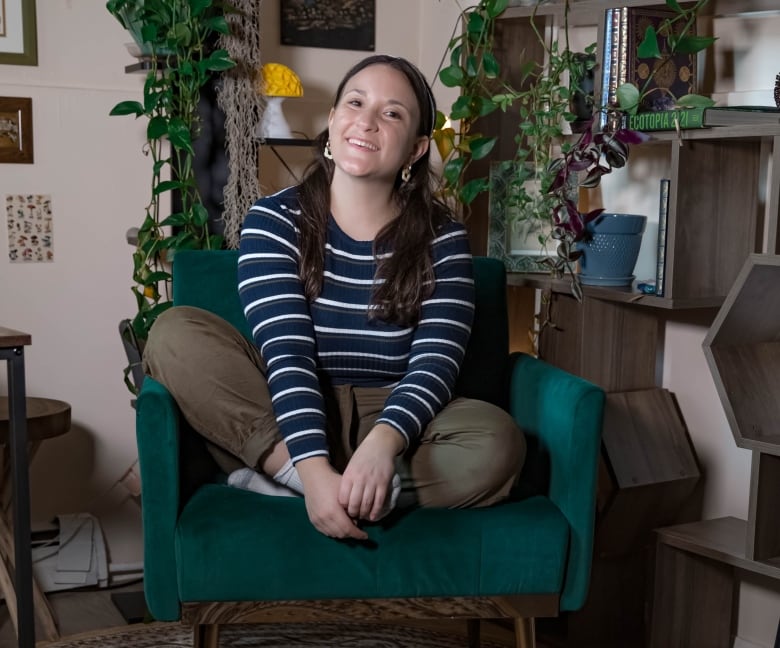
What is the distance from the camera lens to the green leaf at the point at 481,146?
2.50 meters

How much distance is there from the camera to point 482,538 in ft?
5.50

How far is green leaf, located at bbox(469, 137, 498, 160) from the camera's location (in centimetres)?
250

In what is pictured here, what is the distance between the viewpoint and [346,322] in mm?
1870

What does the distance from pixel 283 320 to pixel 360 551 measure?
417mm

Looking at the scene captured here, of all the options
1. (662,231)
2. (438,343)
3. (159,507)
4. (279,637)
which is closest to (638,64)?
(662,231)

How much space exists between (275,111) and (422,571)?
1.42 m

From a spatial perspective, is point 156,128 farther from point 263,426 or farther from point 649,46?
point 649,46

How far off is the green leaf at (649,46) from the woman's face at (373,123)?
1.67 ft

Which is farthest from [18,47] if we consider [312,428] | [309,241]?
[312,428]

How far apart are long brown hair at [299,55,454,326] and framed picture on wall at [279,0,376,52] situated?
3.51 ft

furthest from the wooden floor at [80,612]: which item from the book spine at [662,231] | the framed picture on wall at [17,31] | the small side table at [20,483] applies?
the book spine at [662,231]

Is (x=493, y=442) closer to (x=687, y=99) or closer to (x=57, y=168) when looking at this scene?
(x=687, y=99)

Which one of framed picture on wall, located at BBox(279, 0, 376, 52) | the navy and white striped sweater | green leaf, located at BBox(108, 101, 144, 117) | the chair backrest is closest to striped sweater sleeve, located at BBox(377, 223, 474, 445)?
the navy and white striped sweater

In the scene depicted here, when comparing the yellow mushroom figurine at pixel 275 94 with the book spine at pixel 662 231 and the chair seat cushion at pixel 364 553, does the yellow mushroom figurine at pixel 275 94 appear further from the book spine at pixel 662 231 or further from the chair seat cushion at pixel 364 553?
the chair seat cushion at pixel 364 553
